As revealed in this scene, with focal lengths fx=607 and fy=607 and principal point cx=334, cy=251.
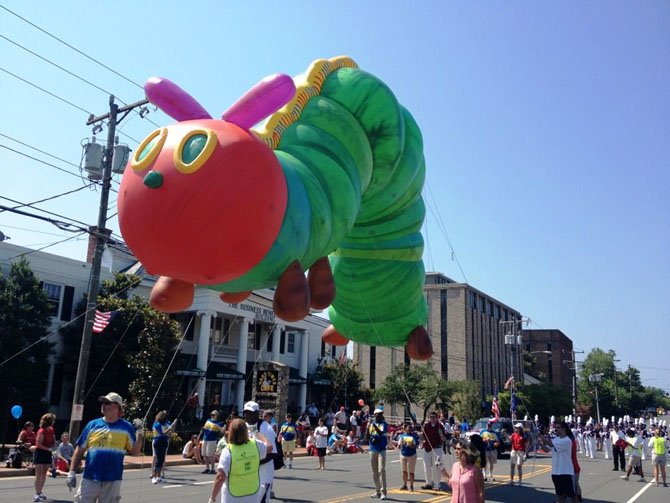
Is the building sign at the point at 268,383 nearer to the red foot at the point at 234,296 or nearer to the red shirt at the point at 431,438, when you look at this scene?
the red shirt at the point at 431,438

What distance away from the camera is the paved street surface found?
33.8 ft

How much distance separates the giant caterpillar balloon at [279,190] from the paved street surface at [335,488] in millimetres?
5491

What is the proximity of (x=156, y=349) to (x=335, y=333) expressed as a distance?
16.0m

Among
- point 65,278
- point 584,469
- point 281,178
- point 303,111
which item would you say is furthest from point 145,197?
point 65,278

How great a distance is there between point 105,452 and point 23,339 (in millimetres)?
17473

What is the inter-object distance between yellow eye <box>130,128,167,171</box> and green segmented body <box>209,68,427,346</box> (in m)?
0.94

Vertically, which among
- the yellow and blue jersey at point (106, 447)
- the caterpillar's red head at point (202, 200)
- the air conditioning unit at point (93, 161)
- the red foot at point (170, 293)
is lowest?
the yellow and blue jersey at point (106, 447)

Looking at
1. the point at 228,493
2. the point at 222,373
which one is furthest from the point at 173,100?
the point at 222,373

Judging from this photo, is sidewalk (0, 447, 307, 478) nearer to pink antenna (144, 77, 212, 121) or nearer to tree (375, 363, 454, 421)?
pink antenna (144, 77, 212, 121)

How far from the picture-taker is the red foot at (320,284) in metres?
5.29

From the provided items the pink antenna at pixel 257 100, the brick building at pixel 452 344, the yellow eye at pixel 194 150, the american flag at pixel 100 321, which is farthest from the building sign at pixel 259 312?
the yellow eye at pixel 194 150

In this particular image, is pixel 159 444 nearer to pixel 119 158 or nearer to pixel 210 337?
pixel 119 158

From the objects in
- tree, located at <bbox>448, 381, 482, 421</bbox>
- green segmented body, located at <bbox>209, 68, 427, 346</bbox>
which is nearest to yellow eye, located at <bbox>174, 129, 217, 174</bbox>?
green segmented body, located at <bbox>209, 68, 427, 346</bbox>

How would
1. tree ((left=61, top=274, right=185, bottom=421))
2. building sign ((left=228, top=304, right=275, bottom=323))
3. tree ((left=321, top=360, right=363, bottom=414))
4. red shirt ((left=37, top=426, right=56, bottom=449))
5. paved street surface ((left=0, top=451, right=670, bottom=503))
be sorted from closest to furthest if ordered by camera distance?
red shirt ((left=37, top=426, right=56, bottom=449)) < paved street surface ((left=0, top=451, right=670, bottom=503)) < tree ((left=61, top=274, right=185, bottom=421)) < building sign ((left=228, top=304, right=275, bottom=323)) < tree ((left=321, top=360, right=363, bottom=414))
